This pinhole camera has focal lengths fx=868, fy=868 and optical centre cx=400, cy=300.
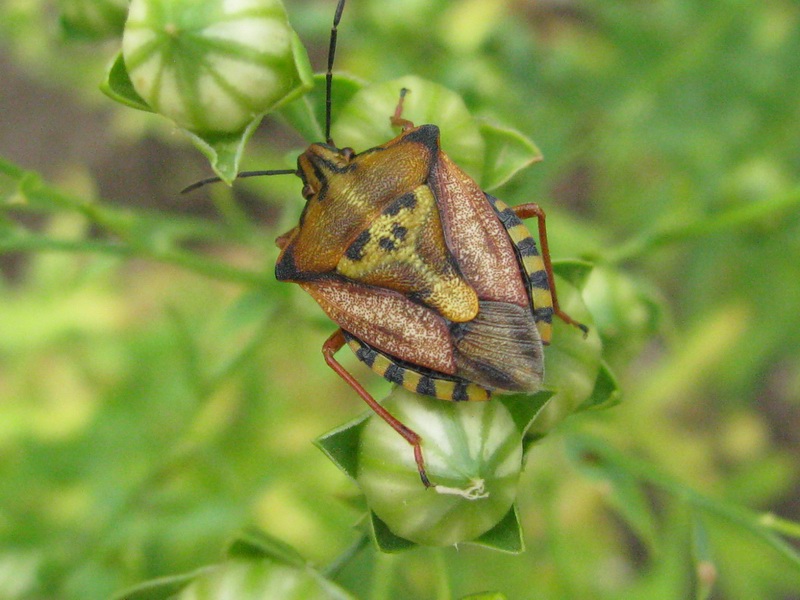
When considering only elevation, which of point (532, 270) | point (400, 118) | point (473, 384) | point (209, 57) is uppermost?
point (209, 57)

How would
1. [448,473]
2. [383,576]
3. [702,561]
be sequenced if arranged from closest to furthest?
[448,473] → [702,561] → [383,576]

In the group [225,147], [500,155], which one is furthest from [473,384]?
[225,147]

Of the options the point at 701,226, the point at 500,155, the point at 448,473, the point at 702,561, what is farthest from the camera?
the point at 701,226

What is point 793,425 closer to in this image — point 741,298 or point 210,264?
point 741,298

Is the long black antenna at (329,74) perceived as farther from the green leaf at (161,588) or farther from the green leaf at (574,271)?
the green leaf at (161,588)

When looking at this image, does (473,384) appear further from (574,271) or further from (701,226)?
(701,226)

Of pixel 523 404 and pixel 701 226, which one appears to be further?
pixel 701 226

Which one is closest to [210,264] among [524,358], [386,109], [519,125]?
[386,109]
